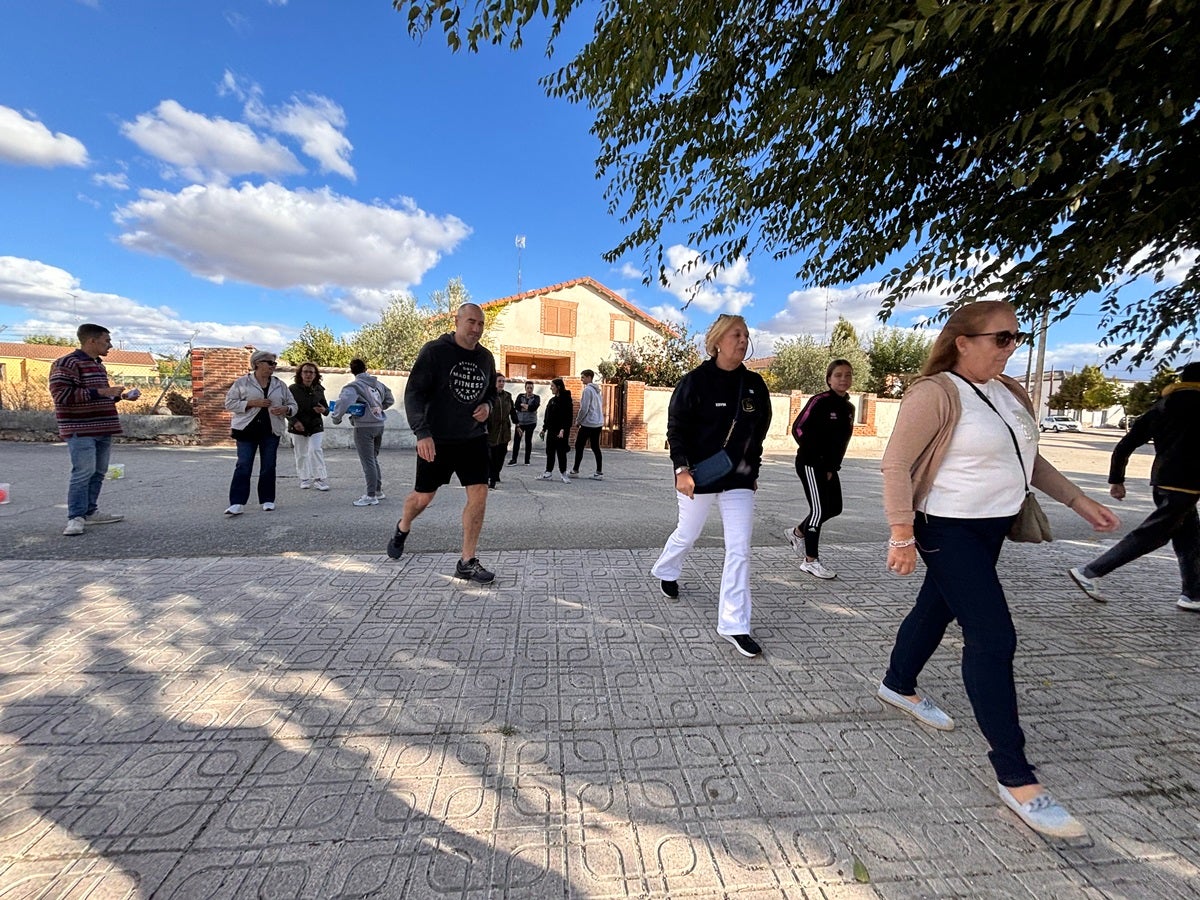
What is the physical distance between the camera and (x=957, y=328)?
2.16 meters

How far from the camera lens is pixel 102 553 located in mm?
4438

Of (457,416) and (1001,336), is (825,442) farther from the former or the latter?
(457,416)

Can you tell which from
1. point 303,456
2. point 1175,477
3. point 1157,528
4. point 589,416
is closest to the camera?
point 1175,477

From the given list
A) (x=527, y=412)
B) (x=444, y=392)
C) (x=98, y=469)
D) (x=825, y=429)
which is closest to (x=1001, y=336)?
(x=825, y=429)

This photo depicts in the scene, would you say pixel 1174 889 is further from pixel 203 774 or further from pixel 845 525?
pixel 845 525

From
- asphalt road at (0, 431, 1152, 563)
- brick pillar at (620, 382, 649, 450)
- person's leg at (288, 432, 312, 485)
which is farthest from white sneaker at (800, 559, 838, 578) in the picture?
brick pillar at (620, 382, 649, 450)

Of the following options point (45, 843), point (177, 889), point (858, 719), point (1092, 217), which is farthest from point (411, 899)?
point (1092, 217)

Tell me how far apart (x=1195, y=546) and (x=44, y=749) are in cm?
661

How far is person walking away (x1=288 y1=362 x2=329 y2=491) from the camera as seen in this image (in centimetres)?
697

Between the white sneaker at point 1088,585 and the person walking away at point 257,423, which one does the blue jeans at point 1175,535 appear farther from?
the person walking away at point 257,423

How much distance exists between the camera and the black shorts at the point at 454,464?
159 inches

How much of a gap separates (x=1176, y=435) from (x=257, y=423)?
25.9ft

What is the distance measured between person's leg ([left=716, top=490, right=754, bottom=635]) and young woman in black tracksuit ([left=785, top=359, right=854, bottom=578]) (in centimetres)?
142

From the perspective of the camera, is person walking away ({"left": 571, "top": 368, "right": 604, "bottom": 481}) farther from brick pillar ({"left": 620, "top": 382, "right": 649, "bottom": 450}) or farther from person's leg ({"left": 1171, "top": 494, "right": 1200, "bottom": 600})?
person's leg ({"left": 1171, "top": 494, "right": 1200, "bottom": 600})
